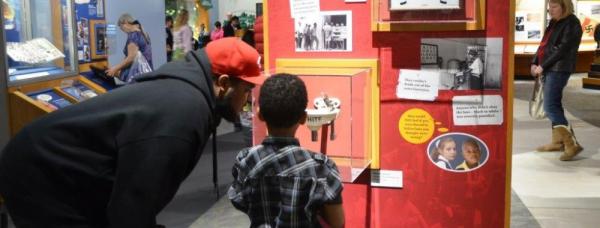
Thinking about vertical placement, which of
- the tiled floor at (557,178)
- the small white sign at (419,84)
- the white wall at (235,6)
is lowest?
the tiled floor at (557,178)

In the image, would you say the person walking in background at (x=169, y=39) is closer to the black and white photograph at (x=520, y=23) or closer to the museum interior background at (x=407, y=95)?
the black and white photograph at (x=520, y=23)

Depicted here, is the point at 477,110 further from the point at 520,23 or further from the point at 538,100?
the point at 520,23

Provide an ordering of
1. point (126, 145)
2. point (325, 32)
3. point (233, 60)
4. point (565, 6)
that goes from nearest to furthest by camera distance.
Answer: point (126, 145), point (233, 60), point (325, 32), point (565, 6)

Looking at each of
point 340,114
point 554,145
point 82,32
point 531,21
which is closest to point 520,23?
point 531,21

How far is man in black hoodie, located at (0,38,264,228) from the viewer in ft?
4.98

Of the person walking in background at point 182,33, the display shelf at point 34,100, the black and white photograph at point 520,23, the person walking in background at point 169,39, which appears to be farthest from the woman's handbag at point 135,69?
the black and white photograph at point 520,23

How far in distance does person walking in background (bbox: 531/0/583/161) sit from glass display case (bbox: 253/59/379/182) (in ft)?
11.4

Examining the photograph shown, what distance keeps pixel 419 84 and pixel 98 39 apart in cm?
418

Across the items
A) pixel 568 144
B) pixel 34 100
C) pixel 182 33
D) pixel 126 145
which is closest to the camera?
pixel 126 145

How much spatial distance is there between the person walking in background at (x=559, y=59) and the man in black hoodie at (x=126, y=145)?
15.2ft

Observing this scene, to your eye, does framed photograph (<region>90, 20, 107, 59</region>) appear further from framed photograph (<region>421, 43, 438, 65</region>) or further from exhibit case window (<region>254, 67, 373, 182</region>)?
framed photograph (<region>421, 43, 438, 65</region>)

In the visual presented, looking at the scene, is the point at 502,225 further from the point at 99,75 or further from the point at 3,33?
the point at 99,75

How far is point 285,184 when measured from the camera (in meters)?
1.98

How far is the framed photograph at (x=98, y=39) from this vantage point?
6.14 metres
